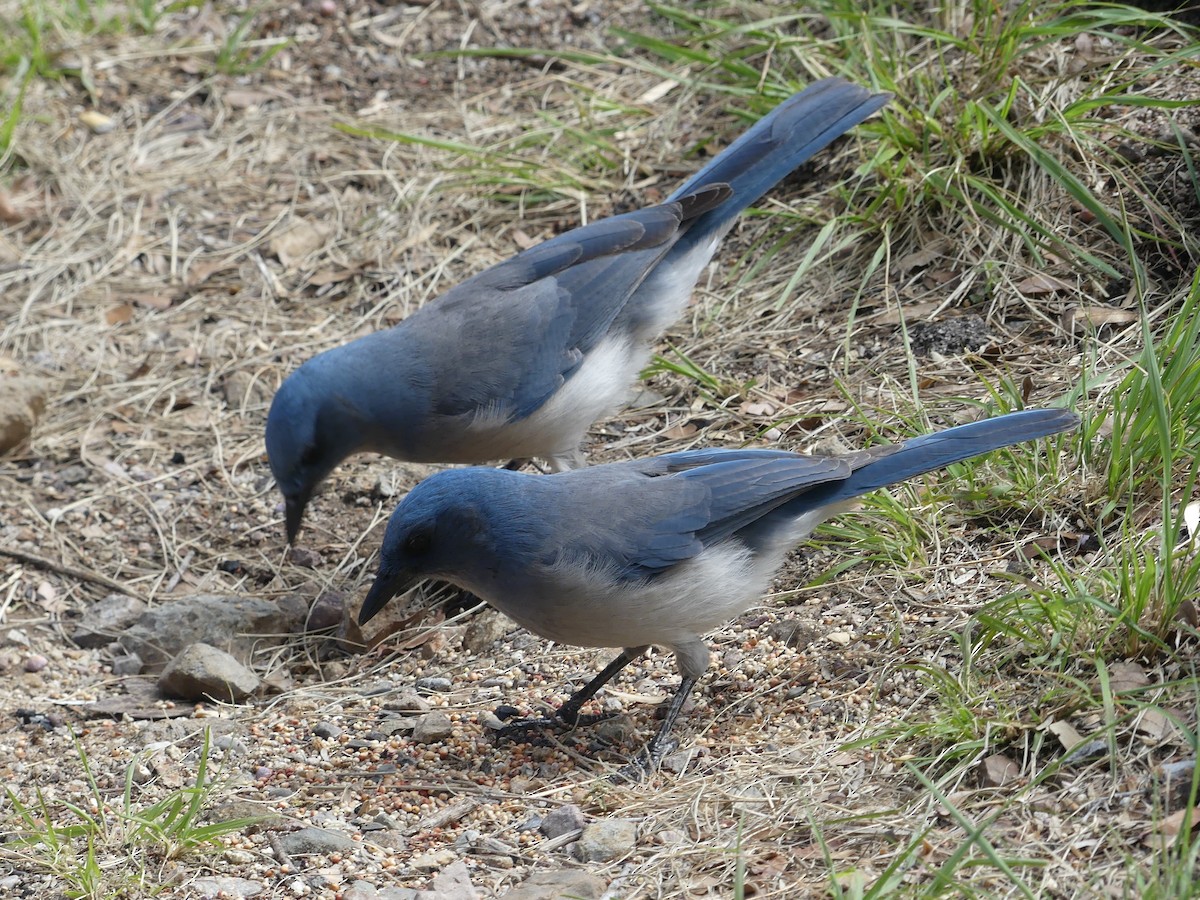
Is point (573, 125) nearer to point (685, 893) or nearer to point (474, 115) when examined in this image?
point (474, 115)

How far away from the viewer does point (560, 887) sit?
11.4ft

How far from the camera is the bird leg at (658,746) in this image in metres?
4.18

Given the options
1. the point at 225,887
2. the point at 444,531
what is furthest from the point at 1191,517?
the point at 225,887

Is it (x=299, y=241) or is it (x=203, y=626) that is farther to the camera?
(x=299, y=241)

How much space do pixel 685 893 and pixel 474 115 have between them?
17.9 ft

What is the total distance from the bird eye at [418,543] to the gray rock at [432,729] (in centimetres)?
60

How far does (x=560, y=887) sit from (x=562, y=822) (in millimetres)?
388

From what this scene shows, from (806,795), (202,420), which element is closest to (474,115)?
(202,420)

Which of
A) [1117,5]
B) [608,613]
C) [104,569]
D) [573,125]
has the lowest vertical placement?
[104,569]

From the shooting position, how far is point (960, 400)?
4.95m

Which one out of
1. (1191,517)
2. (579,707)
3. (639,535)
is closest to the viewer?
(1191,517)

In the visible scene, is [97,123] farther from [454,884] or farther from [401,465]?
[454,884]

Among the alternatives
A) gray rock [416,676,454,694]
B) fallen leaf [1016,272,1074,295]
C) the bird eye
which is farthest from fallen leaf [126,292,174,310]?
fallen leaf [1016,272,1074,295]

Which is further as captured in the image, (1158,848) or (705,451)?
(705,451)
